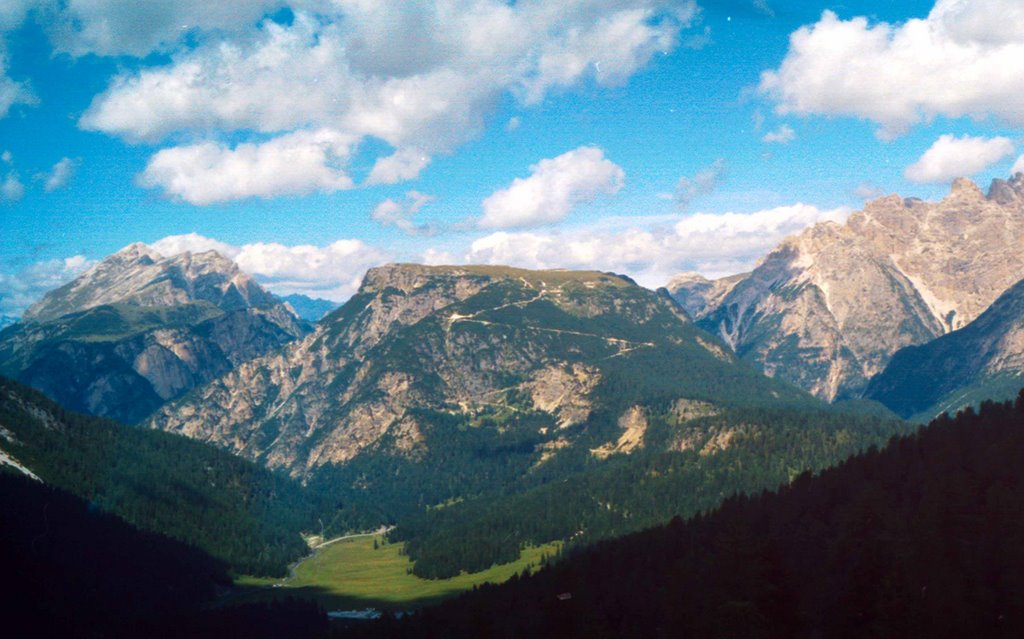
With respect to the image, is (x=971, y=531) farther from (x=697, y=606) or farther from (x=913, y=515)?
(x=697, y=606)

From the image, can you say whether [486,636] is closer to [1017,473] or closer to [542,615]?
[542,615]

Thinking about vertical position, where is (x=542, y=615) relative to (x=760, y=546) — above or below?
below

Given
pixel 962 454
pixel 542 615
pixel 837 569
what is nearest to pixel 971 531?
pixel 837 569

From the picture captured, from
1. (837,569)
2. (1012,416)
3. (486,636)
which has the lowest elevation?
(486,636)

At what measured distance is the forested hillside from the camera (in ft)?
405

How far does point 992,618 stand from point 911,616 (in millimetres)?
10408

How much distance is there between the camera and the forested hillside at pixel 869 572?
123 meters

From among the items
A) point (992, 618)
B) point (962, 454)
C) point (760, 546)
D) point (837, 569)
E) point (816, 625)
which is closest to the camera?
point (992, 618)

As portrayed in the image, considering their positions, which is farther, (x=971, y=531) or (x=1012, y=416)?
(x=1012, y=416)

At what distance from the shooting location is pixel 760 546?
156625mm

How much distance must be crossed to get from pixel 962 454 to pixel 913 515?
3774 cm

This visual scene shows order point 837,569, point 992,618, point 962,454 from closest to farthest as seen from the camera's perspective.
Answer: point 992,618 < point 837,569 < point 962,454

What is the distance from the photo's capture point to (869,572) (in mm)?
139250

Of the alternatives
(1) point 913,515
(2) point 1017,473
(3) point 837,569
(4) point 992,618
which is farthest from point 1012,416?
(4) point 992,618
